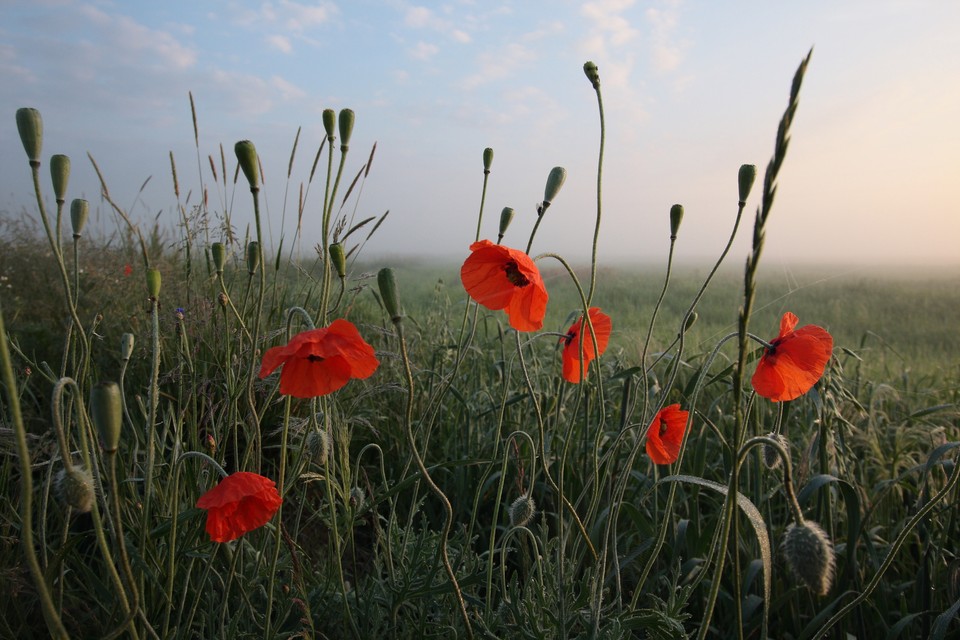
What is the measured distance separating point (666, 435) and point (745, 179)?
0.68m

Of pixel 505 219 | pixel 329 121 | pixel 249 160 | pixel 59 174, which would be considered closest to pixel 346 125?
pixel 329 121

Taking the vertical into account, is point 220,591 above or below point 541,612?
below

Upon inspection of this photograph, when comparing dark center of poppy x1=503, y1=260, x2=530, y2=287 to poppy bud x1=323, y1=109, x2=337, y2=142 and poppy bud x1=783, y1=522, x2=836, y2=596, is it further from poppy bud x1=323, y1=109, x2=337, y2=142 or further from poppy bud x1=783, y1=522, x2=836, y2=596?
poppy bud x1=783, y1=522, x2=836, y2=596

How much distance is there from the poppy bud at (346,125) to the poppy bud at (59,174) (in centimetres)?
48

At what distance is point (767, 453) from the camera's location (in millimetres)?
1373

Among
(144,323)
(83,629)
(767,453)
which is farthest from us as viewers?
(144,323)

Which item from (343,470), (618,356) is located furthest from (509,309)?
(618,356)

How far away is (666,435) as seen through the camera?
161 cm

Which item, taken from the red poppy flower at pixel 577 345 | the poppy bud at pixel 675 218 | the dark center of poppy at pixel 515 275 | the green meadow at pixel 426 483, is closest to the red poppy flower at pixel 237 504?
the green meadow at pixel 426 483

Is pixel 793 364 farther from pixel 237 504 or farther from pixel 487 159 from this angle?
pixel 237 504

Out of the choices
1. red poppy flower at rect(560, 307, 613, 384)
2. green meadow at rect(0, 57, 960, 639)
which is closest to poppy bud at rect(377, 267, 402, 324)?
green meadow at rect(0, 57, 960, 639)

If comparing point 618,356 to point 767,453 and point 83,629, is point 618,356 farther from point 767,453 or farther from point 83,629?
point 83,629

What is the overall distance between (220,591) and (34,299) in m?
3.55

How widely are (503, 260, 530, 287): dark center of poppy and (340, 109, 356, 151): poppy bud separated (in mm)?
419
